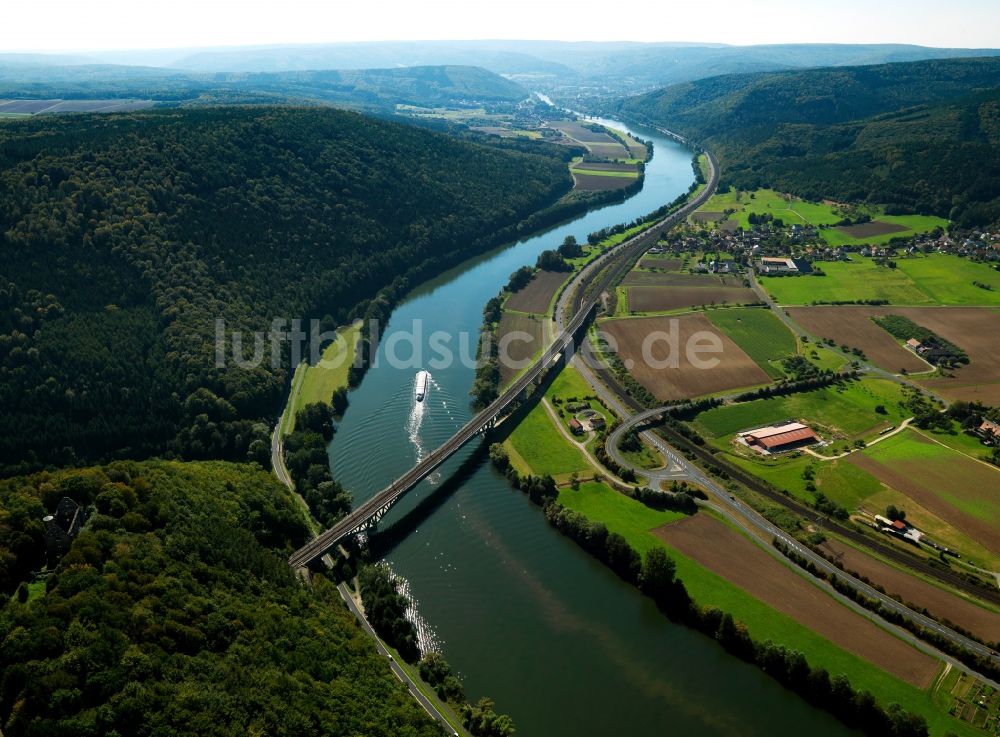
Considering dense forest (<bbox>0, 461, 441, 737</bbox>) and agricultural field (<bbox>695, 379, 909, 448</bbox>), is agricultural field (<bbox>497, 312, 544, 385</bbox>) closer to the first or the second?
agricultural field (<bbox>695, 379, 909, 448</bbox>)

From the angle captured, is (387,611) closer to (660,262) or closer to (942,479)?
(942,479)

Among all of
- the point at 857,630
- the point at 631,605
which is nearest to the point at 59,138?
the point at 631,605

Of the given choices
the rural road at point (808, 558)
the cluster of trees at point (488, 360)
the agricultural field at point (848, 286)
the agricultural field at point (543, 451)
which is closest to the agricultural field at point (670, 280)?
the agricultural field at point (848, 286)

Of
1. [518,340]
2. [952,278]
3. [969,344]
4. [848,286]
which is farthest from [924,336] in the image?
[518,340]

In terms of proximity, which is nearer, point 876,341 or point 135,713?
point 135,713

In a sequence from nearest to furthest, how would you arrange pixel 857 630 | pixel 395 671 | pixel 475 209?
1. pixel 395 671
2. pixel 857 630
3. pixel 475 209

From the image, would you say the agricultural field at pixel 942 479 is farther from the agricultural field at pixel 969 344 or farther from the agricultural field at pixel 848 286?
the agricultural field at pixel 848 286

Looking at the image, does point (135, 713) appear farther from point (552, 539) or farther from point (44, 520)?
point (552, 539)
